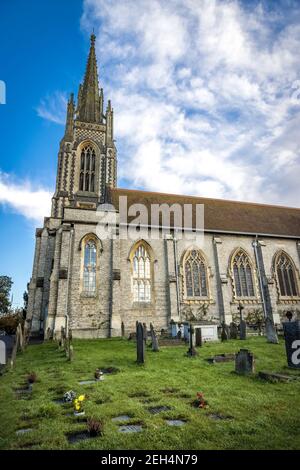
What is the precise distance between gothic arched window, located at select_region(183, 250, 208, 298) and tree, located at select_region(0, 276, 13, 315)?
122ft

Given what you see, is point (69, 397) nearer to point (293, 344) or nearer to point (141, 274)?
point (293, 344)

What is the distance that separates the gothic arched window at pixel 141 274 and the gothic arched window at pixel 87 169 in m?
11.1

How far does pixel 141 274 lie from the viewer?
1864 centimetres

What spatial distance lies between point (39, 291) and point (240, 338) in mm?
13466

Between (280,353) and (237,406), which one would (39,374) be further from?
(280,353)

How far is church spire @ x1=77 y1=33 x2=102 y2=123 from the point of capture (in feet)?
103

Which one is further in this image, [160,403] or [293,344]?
[293,344]

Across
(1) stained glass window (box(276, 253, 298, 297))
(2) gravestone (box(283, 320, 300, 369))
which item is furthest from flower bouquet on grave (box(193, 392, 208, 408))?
(1) stained glass window (box(276, 253, 298, 297))

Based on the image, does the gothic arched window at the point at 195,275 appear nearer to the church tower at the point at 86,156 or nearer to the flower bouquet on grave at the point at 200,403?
the church tower at the point at 86,156

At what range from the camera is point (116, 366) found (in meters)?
8.47

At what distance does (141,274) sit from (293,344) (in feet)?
38.3

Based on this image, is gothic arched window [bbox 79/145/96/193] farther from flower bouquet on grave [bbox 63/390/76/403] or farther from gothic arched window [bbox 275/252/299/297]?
flower bouquet on grave [bbox 63/390/76/403]

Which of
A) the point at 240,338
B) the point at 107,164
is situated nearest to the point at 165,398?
the point at 240,338

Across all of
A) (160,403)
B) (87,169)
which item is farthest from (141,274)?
(87,169)
